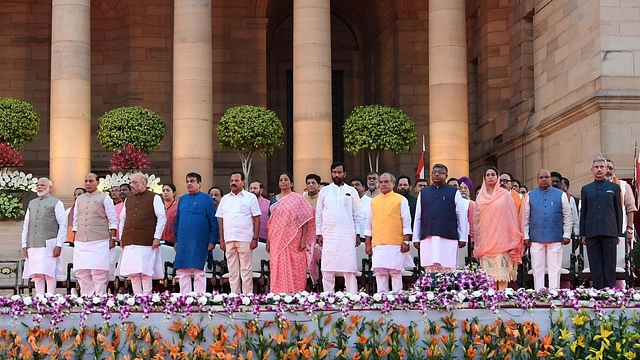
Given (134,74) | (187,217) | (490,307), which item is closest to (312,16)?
(134,74)

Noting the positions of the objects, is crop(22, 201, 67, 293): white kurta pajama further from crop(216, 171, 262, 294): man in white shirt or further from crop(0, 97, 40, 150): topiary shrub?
crop(0, 97, 40, 150): topiary shrub

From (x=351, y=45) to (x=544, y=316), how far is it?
26.7 m

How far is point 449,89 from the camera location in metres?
30.3

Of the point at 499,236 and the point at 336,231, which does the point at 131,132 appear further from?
the point at 499,236

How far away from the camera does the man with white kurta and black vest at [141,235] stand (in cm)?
1959

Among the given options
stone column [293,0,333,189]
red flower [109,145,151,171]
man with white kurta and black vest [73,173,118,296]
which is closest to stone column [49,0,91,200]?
red flower [109,145,151,171]

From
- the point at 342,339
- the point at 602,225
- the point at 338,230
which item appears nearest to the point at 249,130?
the point at 338,230

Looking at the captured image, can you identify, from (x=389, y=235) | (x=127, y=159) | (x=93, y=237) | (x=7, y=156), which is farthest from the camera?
(x=127, y=159)

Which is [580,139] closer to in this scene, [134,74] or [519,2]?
[519,2]

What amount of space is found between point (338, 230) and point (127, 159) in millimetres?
9623

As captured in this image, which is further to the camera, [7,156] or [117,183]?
[7,156]

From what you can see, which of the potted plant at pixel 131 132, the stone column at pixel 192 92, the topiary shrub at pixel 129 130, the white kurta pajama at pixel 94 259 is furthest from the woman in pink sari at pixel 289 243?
the stone column at pixel 192 92

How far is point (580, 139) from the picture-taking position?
1091 inches

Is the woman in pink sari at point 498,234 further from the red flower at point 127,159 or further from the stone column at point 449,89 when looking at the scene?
the red flower at point 127,159
